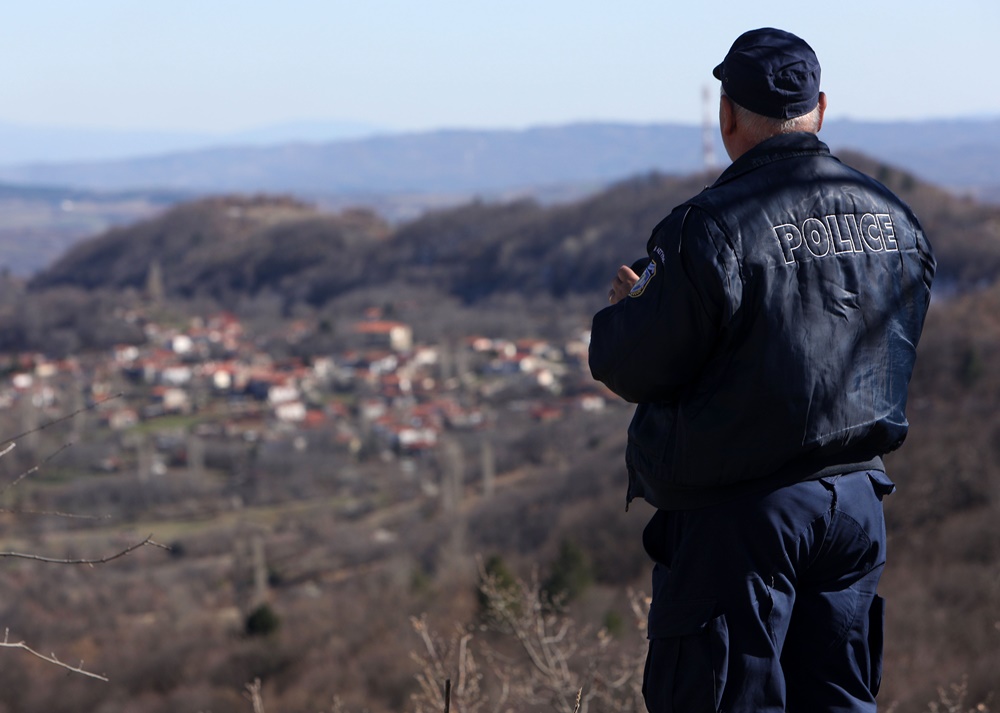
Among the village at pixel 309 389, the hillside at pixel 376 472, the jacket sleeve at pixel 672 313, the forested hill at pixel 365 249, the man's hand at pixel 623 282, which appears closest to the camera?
the jacket sleeve at pixel 672 313

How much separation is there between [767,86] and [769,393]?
0.48m

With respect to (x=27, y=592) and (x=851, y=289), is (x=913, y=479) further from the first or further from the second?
(x=851, y=289)

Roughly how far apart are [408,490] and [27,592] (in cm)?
1258

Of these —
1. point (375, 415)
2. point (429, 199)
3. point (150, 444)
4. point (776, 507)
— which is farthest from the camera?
point (429, 199)

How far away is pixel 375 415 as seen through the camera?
46250 millimetres

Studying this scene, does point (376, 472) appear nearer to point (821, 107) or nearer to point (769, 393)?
point (821, 107)

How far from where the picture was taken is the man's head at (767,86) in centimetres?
182

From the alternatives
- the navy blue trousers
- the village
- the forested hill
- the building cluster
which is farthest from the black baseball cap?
the forested hill

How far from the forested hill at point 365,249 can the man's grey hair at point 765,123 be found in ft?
188

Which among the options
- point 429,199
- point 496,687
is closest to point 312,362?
point 496,687

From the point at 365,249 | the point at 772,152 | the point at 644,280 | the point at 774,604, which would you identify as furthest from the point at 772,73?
the point at 365,249

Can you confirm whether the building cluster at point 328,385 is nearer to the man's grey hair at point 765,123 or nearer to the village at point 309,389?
the village at point 309,389

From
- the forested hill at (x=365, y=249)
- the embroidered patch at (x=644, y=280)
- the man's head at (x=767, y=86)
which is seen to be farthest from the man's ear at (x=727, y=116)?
the forested hill at (x=365, y=249)

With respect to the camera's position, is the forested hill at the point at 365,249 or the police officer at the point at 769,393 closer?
the police officer at the point at 769,393
